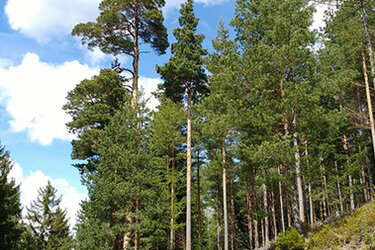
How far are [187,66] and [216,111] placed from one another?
11.6ft

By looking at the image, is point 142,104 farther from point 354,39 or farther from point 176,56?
point 354,39

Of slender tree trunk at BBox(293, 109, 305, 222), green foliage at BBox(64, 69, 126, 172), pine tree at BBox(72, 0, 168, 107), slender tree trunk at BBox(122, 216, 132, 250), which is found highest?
pine tree at BBox(72, 0, 168, 107)

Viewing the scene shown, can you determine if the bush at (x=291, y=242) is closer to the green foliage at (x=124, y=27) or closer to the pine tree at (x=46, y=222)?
the green foliage at (x=124, y=27)

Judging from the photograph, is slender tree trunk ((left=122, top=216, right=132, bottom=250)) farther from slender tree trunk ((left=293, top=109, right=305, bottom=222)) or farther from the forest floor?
the forest floor

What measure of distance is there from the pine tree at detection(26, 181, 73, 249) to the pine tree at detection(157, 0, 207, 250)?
643 inches

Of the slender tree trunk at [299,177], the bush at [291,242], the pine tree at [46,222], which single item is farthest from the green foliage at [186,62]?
the pine tree at [46,222]

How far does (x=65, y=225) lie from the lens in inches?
1129

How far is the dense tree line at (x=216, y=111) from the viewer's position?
1169cm

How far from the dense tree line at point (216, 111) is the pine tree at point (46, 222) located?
11443 mm

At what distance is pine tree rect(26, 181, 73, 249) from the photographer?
80.9ft

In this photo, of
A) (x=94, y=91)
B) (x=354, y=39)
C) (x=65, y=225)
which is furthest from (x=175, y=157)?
(x=65, y=225)

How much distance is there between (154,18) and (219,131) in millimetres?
8844

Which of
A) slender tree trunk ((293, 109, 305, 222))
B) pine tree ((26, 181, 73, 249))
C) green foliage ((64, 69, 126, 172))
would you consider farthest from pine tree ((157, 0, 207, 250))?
pine tree ((26, 181, 73, 249))

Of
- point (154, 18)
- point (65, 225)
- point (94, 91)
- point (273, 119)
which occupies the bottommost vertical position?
point (65, 225)
